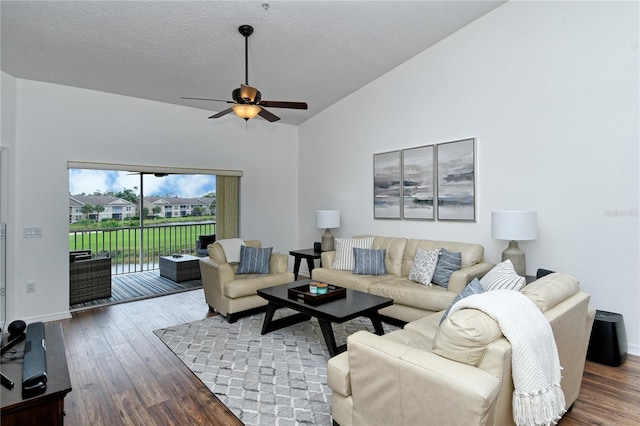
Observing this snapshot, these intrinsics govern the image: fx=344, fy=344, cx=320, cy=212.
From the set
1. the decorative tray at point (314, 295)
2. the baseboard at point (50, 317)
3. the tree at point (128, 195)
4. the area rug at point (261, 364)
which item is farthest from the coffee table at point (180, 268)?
the decorative tray at point (314, 295)

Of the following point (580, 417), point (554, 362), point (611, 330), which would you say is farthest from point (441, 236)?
point (554, 362)

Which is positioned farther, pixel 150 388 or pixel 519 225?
pixel 519 225

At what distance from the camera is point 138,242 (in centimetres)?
696

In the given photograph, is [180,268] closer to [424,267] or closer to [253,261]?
[253,261]

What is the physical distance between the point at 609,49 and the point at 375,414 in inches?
149

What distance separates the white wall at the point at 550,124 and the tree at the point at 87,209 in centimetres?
551

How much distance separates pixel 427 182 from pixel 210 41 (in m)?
3.12

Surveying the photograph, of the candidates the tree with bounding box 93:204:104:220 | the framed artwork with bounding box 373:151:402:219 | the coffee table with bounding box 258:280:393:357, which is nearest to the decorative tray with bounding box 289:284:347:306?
the coffee table with bounding box 258:280:393:357

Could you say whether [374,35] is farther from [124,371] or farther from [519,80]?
[124,371]

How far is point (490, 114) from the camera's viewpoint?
401 cm

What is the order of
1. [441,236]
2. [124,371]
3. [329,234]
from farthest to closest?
[329,234] → [441,236] → [124,371]

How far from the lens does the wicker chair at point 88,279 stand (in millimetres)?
4820

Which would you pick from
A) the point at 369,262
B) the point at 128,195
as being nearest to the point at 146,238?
the point at 128,195

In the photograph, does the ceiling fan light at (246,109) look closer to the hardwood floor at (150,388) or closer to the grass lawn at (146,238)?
the hardwood floor at (150,388)
